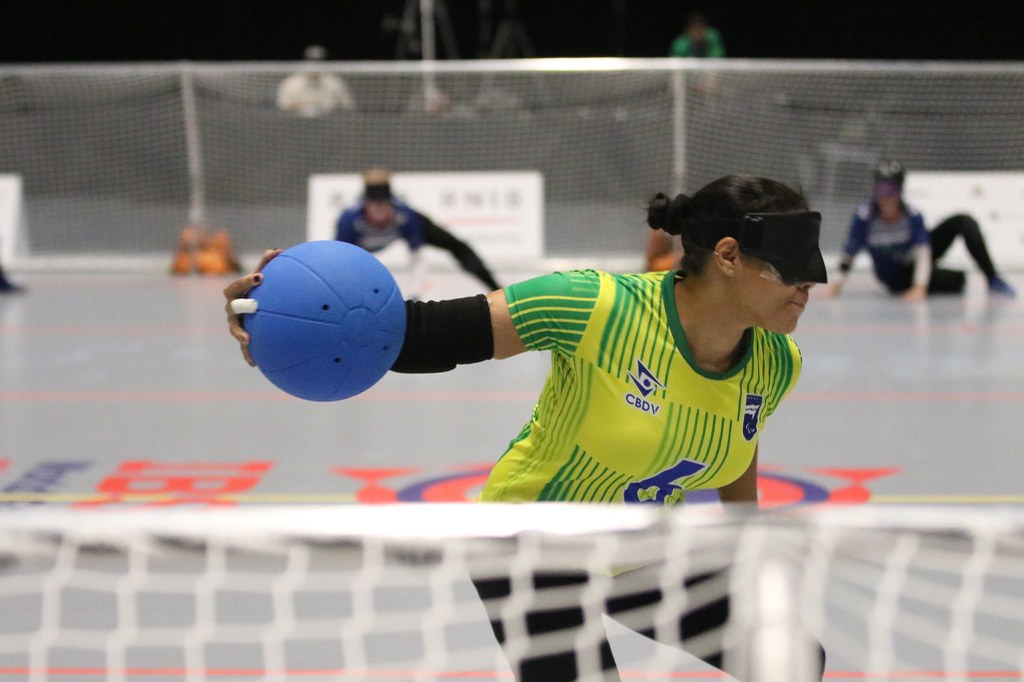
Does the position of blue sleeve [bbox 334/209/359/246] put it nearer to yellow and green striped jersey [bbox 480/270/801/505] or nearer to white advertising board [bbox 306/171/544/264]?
white advertising board [bbox 306/171/544/264]

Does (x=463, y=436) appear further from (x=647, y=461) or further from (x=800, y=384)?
(x=647, y=461)

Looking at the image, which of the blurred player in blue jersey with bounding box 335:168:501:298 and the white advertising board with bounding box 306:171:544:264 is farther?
the white advertising board with bounding box 306:171:544:264

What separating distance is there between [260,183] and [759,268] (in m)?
13.3

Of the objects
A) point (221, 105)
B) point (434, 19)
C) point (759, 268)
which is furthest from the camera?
point (434, 19)

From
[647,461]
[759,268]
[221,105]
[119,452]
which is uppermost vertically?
[221,105]

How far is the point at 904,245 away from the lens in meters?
11.3

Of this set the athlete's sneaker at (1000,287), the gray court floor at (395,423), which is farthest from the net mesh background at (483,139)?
the gray court floor at (395,423)

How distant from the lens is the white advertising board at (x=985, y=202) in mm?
13148

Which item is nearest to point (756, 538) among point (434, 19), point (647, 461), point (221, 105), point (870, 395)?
point (647, 461)

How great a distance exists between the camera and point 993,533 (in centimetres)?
166

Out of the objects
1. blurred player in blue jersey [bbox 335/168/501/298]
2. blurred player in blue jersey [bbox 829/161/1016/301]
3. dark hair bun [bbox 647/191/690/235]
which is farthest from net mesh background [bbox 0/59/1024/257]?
dark hair bun [bbox 647/191/690/235]

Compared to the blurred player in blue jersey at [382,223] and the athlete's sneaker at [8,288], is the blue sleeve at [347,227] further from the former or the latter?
the athlete's sneaker at [8,288]

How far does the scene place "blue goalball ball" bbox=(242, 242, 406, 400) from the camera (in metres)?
2.34

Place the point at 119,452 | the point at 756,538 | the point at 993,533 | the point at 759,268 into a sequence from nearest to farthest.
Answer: the point at 993,533 → the point at 756,538 → the point at 759,268 → the point at 119,452
